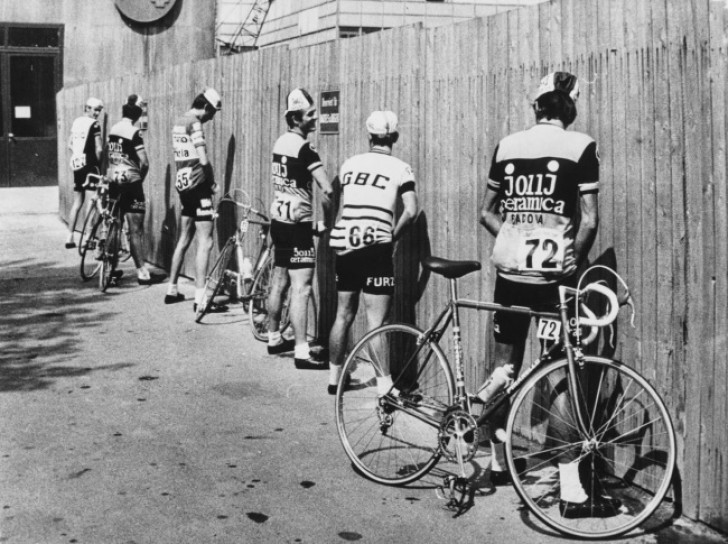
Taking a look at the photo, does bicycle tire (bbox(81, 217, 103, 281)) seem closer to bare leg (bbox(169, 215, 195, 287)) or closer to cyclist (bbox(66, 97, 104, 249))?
bare leg (bbox(169, 215, 195, 287))

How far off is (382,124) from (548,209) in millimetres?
2048

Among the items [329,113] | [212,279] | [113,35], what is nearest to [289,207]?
[329,113]

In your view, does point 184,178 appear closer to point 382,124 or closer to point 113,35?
point 382,124

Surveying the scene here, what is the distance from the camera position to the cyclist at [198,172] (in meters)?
11.0

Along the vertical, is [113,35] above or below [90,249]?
above

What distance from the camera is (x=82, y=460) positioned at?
21.2 ft

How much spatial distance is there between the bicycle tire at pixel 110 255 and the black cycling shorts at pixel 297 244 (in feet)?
13.2

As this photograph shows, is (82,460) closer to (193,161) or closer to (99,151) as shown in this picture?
(193,161)

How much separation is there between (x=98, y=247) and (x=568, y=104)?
8.29 m

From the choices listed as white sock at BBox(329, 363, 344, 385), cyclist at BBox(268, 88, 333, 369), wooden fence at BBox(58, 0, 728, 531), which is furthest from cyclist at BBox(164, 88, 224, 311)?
white sock at BBox(329, 363, 344, 385)

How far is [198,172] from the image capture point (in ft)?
36.7

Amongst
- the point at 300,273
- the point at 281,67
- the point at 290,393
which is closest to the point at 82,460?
the point at 290,393

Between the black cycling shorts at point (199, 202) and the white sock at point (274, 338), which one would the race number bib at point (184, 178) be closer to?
the black cycling shorts at point (199, 202)

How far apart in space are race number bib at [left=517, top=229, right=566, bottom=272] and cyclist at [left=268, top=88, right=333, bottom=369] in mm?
3225
